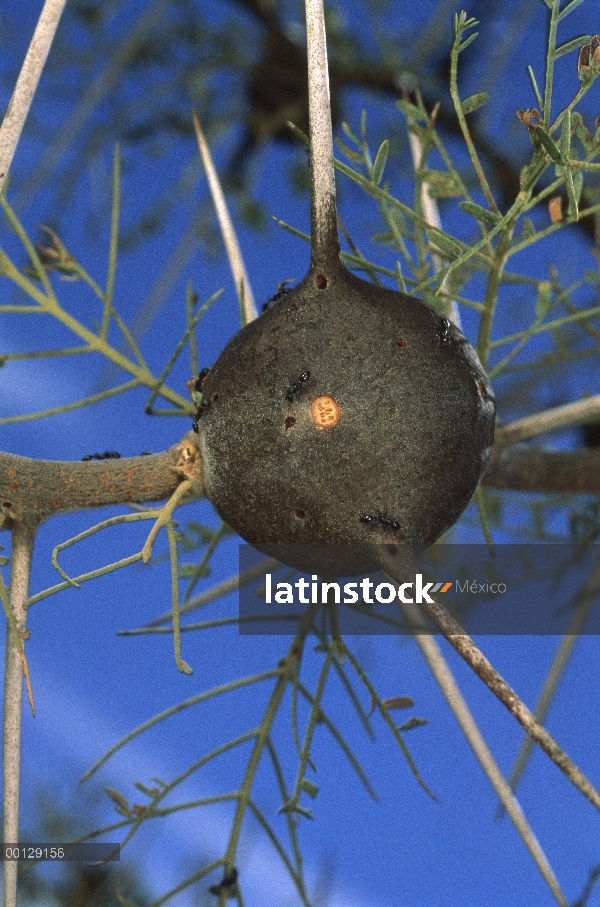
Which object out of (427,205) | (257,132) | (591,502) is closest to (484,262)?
(427,205)

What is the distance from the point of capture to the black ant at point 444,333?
0.74 meters

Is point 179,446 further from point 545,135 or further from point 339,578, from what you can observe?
point 545,135

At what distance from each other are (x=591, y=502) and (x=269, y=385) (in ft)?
3.06

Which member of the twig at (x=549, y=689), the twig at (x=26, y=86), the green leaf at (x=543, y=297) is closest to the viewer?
the twig at (x=26, y=86)

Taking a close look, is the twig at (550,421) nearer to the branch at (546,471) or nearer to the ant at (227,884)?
the branch at (546,471)

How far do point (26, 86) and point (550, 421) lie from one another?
0.55 meters

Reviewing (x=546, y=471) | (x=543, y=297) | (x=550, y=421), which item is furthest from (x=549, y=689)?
(x=543, y=297)

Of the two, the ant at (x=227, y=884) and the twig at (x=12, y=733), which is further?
the ant at (x=227, y=884)

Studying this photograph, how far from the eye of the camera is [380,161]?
757mm

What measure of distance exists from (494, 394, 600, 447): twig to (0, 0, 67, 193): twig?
528 mm

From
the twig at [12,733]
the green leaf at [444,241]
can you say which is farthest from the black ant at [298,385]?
the twig at [12,733]

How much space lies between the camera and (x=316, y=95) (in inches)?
25.8

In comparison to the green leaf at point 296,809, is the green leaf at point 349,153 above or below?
above

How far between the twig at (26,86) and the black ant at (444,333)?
0.35 metres
